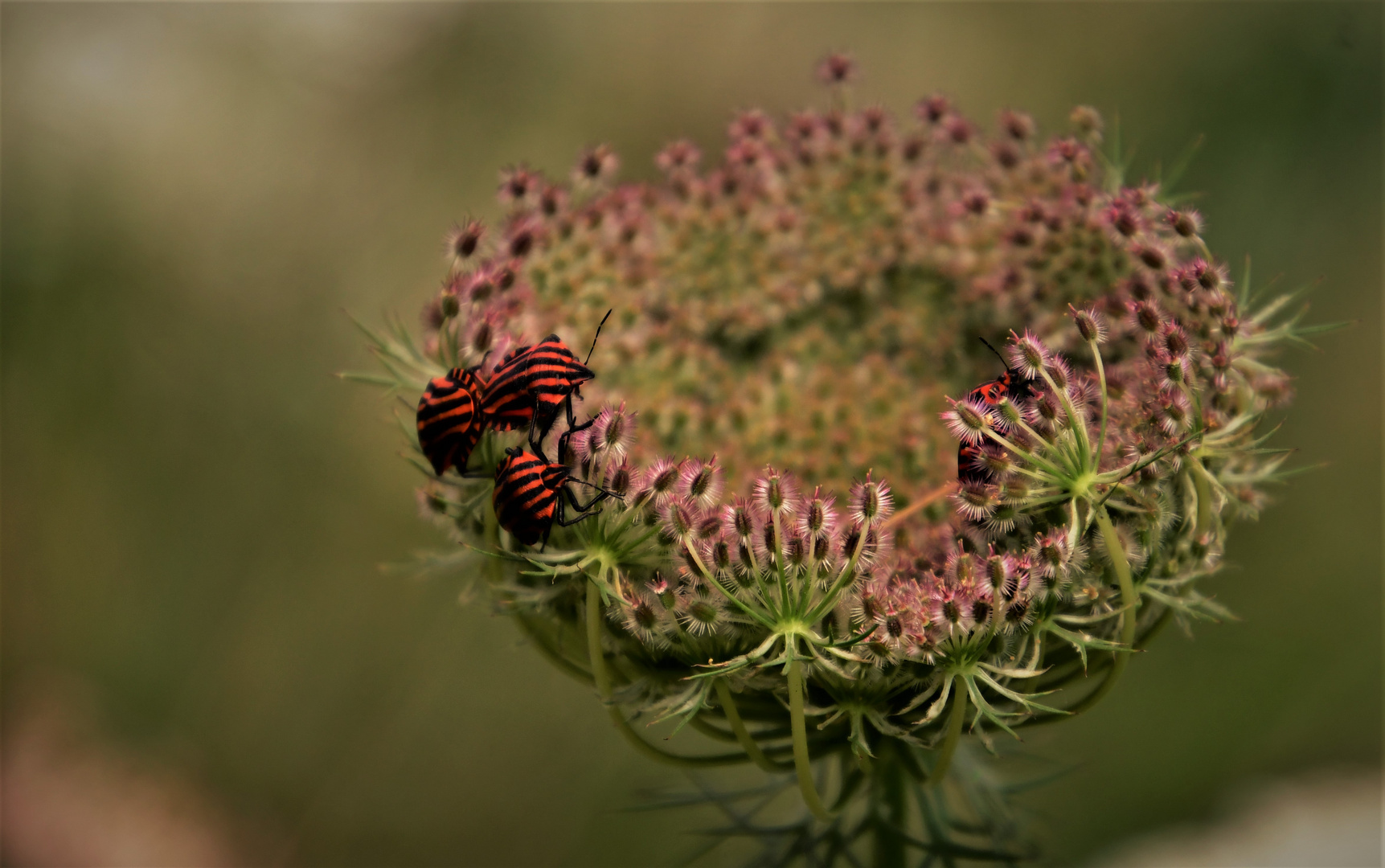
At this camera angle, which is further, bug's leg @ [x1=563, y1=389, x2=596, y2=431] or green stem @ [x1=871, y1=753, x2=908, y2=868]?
green stem @ [x1=871, y1=753, x2=908, y2=868]

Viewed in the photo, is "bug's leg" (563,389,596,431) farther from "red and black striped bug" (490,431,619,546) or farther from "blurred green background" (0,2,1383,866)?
"blurred green background" (0,2,1383,866)

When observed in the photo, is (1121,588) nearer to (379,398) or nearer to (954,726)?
(954,726)

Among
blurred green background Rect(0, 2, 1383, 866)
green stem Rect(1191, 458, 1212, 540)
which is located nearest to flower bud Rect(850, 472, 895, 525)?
green stem Rect(1191, 458, 1212, 540)

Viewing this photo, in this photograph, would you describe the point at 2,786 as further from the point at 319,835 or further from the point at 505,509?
the point at 505,509

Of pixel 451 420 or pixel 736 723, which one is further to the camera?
pixel 451 420

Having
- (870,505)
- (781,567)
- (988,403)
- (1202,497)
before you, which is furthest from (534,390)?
(1202,497)

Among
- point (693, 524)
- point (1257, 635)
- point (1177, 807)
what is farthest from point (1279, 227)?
point (693, 524)

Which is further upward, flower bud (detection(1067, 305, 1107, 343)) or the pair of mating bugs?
flower bud (detection(1067, 305, 1107, 343))

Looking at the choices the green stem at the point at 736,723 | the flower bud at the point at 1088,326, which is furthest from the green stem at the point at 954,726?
the flower bud at the point at 1088,326
